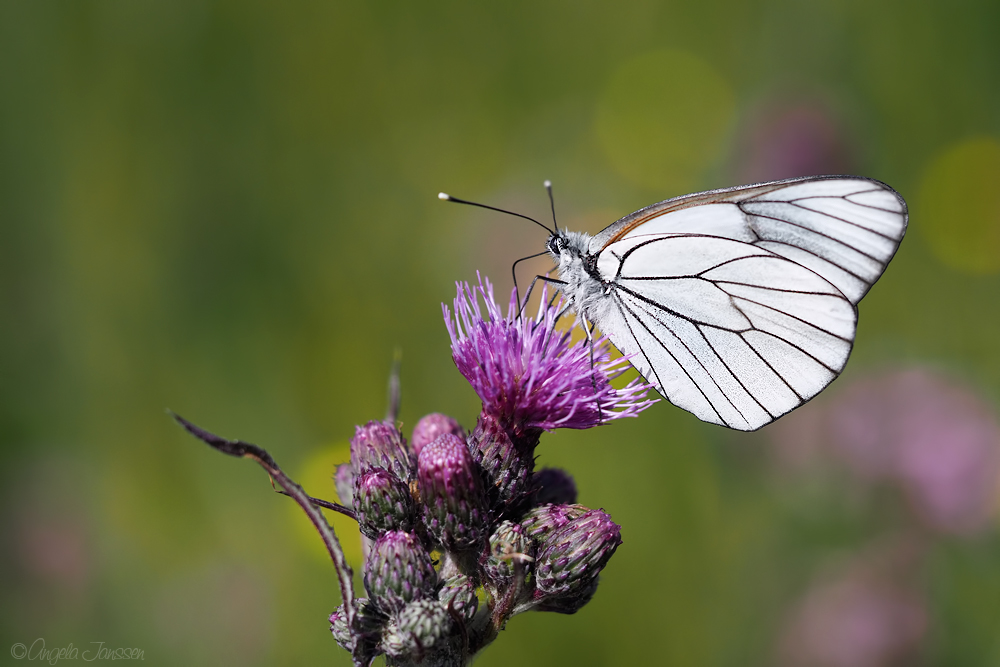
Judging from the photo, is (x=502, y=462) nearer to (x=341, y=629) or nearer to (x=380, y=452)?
(x=380, y=452)

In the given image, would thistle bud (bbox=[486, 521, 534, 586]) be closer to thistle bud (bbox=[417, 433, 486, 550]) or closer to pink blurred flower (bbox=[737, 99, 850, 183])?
thistle bud (bbox=[417, 433, 486, 550])

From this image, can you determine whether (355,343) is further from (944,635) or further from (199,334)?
(944,635)

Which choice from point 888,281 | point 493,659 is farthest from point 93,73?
point 888,281

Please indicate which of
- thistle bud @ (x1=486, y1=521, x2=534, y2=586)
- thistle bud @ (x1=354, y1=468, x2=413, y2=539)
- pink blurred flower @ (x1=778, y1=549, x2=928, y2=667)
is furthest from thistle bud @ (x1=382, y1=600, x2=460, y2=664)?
pink blurred flower @ (x1=778, y1=549, x2=928, y2=667)

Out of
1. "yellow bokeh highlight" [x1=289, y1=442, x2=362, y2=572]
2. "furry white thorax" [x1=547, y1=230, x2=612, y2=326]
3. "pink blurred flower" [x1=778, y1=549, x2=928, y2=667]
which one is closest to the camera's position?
"furry white thorax" [x1=547, y1=230, x2=612, y2=326]

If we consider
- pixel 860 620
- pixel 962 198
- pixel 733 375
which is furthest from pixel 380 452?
pixel 962 198

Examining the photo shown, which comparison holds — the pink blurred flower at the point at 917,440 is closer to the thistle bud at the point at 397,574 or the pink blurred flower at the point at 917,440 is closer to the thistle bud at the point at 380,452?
the thistle bud at the point at 380,452
